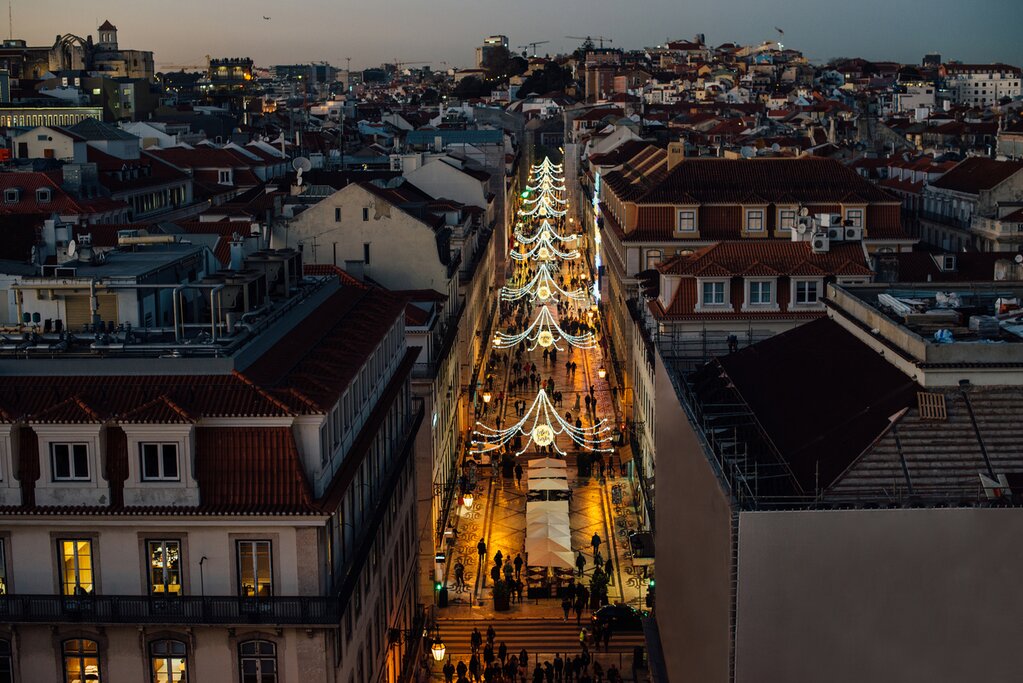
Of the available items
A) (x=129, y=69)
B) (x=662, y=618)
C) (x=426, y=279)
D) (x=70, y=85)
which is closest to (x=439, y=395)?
(x=426, y=279)

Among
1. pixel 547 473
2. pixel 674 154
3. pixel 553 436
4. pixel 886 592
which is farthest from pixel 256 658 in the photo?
pixel 674 154

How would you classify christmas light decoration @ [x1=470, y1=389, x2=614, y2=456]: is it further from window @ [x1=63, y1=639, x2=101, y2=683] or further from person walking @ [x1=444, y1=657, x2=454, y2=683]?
window @ [x1=63, y1=639, x2=101, y2=683]

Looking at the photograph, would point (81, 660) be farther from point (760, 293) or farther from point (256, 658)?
point (760, 293)

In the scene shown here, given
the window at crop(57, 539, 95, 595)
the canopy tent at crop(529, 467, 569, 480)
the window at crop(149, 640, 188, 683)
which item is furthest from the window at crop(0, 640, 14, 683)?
the canopy tent at crop(529, 467, 569, 480)

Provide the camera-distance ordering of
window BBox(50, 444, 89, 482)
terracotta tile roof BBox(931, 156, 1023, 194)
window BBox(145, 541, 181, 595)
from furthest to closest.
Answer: terracotta tile roof BBox(931, 156, 1023, 194)
window BBox(145, 541, 181, 595)
window BBox(50, 444, 89, 482)

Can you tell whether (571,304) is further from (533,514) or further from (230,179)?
(533,514)

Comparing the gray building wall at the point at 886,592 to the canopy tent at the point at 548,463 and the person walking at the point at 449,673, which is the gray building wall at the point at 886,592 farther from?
the canopy tent at the point at 548,463
